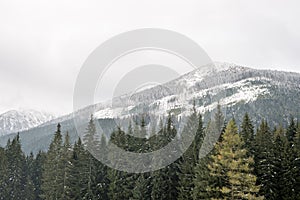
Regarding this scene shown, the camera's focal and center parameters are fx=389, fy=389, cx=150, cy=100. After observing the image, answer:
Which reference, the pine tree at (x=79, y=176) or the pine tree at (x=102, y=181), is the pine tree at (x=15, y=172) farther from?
the pine tree at (x=102, y=181)

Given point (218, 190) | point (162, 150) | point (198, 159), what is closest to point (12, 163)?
point (162, 150)

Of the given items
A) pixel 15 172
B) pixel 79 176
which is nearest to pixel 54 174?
pixel 79 176

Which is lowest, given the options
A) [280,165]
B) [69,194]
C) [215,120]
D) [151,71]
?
[69,194]

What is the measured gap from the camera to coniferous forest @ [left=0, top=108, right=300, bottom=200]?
35.8 metres

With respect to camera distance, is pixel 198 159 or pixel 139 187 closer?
pixel 198 159

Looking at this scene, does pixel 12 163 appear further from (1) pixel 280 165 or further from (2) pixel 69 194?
(1) pixel 280 165

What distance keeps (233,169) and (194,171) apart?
780 centimetres

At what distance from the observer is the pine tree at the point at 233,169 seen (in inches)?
1355

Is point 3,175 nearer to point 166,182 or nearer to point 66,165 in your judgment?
point 66,165

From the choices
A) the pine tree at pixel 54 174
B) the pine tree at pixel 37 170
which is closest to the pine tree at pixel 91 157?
the pine tree at pixel 54 174

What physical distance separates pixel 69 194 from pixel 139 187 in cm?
1216

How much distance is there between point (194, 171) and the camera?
42.5 metres

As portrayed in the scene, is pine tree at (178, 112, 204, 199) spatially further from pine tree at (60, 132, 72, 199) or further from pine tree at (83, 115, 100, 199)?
pine tree at (60, 132, 72, 199)

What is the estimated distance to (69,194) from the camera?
54.1 m
